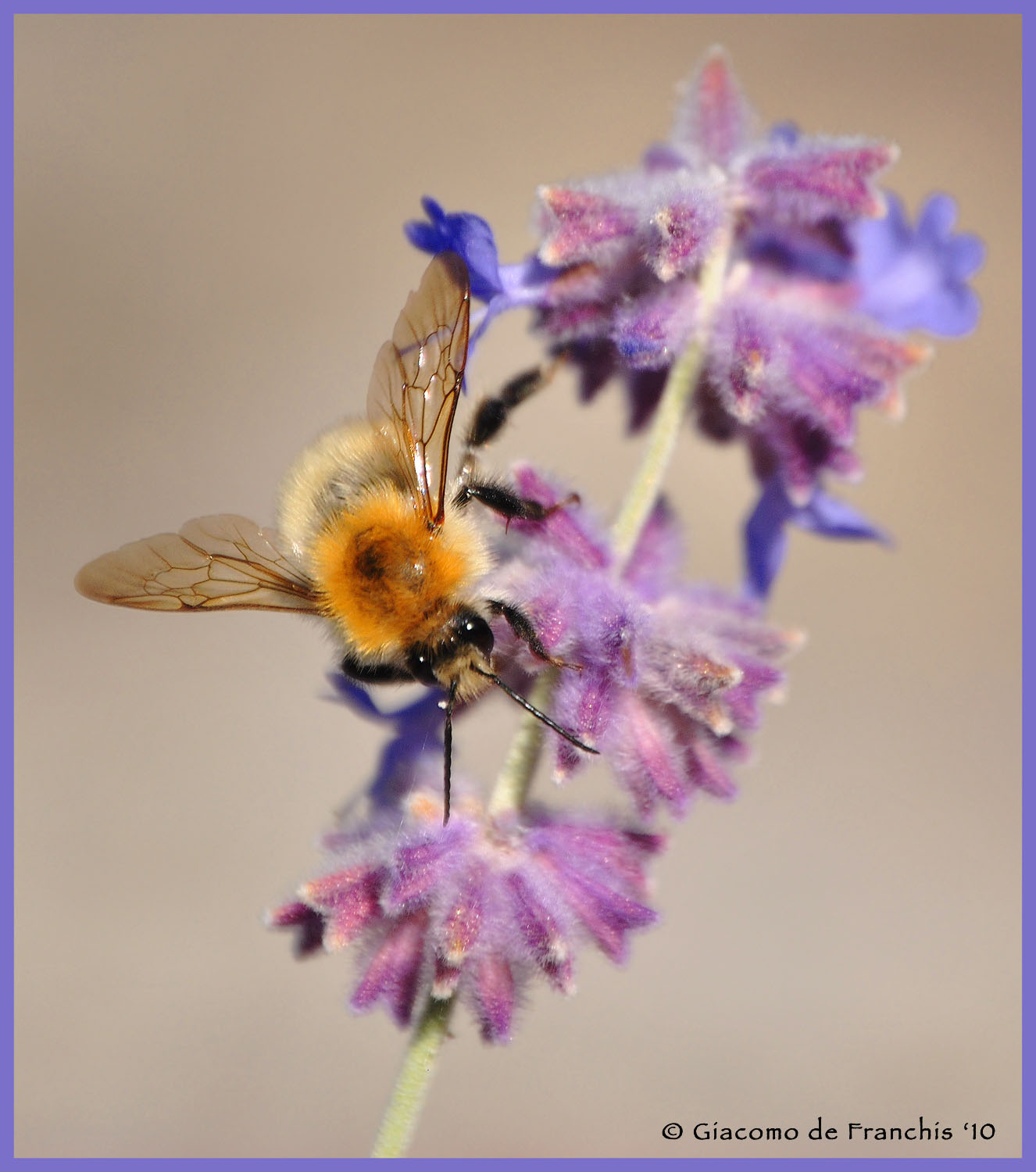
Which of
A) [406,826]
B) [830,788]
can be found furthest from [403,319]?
[830,788]

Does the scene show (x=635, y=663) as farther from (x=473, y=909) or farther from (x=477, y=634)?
(x=473, y=909)

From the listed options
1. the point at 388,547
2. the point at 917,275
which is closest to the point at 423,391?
the point at 388,547

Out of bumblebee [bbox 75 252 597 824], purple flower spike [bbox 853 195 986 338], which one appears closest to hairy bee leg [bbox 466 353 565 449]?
bumblebee [bbox 75 252 597 824]

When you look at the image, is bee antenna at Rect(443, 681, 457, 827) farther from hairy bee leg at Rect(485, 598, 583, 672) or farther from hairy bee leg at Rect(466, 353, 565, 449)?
hairy bee leg at Rect(466, 353, 565, 449)

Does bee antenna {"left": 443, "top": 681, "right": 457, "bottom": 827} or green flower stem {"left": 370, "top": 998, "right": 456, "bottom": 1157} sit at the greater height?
bee antenna {"left": 443, "top": 681, "right": 457, "bottom": 827}

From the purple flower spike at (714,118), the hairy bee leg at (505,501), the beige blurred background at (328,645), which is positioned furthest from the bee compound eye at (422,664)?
the beige blurred background at (328,645)

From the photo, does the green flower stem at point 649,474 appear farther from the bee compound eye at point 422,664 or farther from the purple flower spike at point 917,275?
the purple flower spike at point 917,275

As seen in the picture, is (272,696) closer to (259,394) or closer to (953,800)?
(259,394)

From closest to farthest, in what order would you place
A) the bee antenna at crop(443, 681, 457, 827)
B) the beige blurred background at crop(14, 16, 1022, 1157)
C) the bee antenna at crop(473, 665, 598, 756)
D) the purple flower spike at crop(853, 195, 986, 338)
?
the bee antenna at crop(473, 665, 598, 756) < the bee antenna at crop(443, 681, 457, 827) < the purple flower spike at crop(853, 195, 986, 338) < the beige blurred background at crop(14, 16, 1022, 1157)
